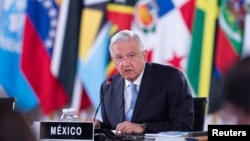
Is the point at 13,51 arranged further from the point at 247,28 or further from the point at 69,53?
the point at 247,28

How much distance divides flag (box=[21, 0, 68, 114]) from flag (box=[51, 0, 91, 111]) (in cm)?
5

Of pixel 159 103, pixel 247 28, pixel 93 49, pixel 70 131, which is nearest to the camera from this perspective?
pixel 70 131

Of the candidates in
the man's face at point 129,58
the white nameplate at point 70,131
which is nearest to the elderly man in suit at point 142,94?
the man's face at point 129,58

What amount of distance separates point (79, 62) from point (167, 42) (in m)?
0.75

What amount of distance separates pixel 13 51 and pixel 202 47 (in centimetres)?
156

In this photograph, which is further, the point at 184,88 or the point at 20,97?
the point at 20,97

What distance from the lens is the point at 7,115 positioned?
62 cm

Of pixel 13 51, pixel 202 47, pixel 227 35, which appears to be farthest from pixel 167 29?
pixel 13 51

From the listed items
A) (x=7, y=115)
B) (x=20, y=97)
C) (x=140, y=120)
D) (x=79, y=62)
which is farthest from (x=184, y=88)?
(x=7, y=115)

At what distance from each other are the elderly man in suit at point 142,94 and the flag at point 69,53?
1.26 meters

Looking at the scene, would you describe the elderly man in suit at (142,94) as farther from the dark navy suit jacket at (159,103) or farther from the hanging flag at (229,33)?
the hanging flag at (229,33)

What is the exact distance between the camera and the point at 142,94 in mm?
2703

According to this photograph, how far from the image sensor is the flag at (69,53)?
4.07 metres

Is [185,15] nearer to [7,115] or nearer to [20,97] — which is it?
[20,97]
